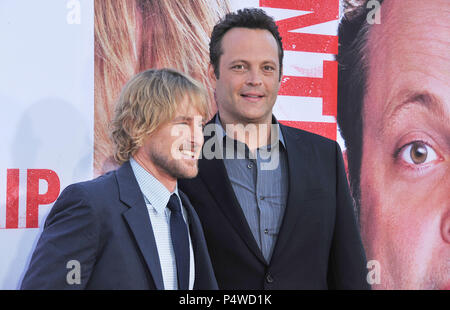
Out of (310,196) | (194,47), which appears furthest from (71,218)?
(194,47)

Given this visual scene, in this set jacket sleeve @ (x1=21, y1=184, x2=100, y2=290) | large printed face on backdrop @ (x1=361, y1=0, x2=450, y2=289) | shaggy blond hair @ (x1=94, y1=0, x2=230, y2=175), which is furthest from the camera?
large printed face on backdrop @ (x1=361, y1=0, x2=450, y2=289)

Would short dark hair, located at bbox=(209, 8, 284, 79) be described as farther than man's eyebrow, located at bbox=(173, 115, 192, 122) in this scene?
Yes

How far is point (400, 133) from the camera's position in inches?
108

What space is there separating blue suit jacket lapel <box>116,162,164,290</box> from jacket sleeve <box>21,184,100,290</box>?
0.12m

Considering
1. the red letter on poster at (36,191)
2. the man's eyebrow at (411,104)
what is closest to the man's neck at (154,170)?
the red letter on poster at (36,191)

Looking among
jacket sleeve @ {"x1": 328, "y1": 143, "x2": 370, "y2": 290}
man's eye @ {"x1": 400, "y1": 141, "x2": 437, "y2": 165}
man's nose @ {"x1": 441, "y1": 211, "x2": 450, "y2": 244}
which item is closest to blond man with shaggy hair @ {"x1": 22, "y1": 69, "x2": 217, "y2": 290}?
jacket sleeve @ {"x1": 328, "y1": 143, "x2": 370, "y2": 290}

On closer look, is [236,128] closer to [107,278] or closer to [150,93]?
[150,93]

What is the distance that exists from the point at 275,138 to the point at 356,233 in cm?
51

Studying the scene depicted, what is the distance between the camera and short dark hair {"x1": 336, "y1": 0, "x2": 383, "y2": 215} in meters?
2.71

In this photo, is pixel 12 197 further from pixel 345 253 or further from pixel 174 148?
pixel 345 253

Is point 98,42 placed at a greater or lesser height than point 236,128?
greater

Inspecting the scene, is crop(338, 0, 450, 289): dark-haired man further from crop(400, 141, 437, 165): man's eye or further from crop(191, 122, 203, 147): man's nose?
crop(191, 122, 203, 147): man's nose

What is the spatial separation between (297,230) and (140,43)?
1173 mm

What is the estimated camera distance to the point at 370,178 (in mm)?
2725
